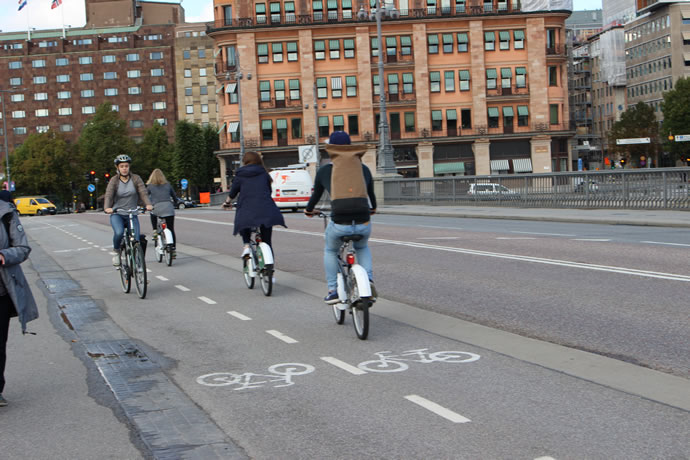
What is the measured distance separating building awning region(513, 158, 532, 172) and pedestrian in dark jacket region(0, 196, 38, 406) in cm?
7186

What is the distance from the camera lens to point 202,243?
2200 cm

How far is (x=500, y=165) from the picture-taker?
76.1m

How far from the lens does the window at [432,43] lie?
7712cm

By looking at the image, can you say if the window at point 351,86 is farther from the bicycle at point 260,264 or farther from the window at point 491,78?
the bicycle at point 260,264

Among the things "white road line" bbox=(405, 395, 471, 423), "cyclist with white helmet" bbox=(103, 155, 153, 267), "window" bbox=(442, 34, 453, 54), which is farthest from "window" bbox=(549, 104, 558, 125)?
"white road line" bbox=(405, 395, 471, 423)

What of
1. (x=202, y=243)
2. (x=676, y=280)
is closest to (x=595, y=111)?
(x=202, y=243)

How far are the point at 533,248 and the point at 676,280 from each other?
5.31 m

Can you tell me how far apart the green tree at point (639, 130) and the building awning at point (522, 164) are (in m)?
33.8

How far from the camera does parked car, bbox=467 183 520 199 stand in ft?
108

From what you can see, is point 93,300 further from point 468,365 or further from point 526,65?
point 526,65

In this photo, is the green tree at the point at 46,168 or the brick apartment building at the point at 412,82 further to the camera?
the green tree at the point at 46,168

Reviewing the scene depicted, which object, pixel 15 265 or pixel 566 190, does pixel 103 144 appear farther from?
pixel 15 265

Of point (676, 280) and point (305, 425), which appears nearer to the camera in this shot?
point (305, 425)

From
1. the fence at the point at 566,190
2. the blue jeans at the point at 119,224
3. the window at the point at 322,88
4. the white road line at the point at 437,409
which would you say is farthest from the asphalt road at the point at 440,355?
the window at the point at 322,88
